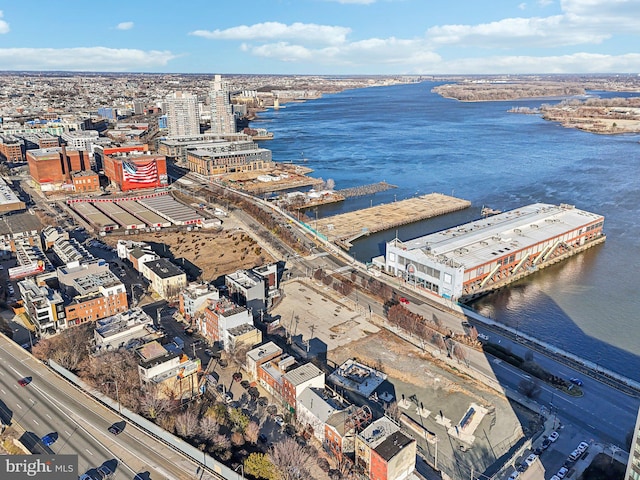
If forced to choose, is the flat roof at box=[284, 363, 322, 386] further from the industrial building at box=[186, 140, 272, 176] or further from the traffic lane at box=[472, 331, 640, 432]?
the industrial building at box=[186, 140, 272, 176]

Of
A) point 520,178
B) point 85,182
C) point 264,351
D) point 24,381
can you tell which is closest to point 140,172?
point 85,182

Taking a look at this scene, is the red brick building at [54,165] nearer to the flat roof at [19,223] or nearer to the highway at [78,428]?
the flat roof at [19,223]

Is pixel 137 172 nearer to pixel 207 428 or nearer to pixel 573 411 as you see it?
pixel 207 428

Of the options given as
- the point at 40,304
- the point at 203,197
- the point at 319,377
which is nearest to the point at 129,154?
the point at 203,197

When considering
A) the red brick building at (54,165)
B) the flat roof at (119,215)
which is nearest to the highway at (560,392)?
the flat roof at (119,215)

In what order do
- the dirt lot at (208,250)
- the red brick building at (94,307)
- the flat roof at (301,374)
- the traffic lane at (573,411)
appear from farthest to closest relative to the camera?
the dirt lot at (208,250) → the red brick building at (94,307) → the flat roof at (301,374) → the traffic lane at (573,411)

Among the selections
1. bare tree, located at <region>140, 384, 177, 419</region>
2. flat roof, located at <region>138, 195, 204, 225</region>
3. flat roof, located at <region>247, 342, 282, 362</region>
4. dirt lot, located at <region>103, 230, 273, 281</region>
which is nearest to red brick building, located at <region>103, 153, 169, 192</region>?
flat roof, located at <region>138, 195, 204, 225</region>
